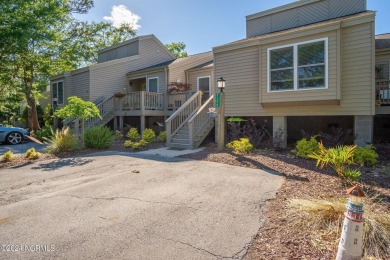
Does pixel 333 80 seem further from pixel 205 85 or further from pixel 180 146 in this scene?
pixel 205 85

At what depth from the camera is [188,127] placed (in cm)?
1150

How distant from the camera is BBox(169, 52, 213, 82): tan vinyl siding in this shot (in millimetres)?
16766

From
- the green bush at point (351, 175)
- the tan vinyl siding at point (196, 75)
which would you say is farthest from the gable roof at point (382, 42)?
→ the tan vinyl siding at point (196, 75)

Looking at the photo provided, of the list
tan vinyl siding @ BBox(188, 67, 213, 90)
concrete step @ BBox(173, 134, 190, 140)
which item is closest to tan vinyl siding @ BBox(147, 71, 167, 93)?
tan vinyl siding @ BBox(188, 67, 213, 90)

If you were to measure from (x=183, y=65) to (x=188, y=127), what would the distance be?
738 cm

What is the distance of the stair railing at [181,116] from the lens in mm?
11562

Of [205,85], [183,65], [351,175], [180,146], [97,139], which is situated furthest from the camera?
[183,65]

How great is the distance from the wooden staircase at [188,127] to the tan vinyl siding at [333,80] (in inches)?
68.8

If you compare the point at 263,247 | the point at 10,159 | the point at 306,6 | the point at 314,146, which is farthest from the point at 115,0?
the point at 263,247

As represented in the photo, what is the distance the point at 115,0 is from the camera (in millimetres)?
19875

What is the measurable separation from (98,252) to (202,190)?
8.68ft

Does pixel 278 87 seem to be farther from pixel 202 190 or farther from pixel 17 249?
pixel 17 249

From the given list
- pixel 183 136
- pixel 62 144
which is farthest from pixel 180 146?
pixel 62 144

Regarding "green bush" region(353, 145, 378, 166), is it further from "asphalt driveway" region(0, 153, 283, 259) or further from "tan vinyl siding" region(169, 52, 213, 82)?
"tan vinyl siding" region(169, 52, 213, 82)
